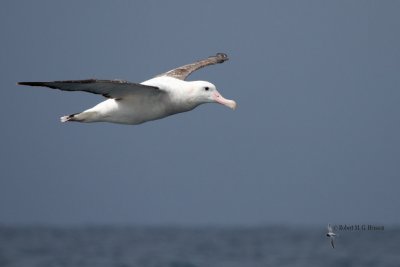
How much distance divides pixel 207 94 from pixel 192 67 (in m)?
2.76

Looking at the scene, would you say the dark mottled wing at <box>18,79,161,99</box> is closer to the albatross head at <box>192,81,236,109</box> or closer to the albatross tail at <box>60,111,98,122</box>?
the albatross tail at <box>60,111,98,122</box>

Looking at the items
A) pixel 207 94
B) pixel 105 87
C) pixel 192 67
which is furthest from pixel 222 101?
pixel 192 67

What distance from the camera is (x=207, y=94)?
13820mm

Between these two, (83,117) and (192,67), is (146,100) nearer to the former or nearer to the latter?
(83,117)

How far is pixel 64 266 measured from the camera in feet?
118

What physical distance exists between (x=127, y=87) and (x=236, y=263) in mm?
25599

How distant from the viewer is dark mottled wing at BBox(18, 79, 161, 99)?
1241cm

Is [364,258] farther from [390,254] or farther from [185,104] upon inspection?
[185,104]

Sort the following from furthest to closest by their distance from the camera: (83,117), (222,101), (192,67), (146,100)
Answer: (192,67)
(222,101)
(83,117)
(146,100)

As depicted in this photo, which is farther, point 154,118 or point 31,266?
point 31,266

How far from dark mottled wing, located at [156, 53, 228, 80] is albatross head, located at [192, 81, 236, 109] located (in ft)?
6.01

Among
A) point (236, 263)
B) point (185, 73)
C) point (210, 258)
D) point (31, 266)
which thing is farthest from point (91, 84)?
point (210, 258)

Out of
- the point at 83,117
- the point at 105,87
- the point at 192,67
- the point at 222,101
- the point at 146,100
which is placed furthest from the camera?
the point at 192,67

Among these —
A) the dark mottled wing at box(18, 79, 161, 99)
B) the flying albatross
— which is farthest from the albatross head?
the dark mottled wing at box(18, 79, 161, 99)
